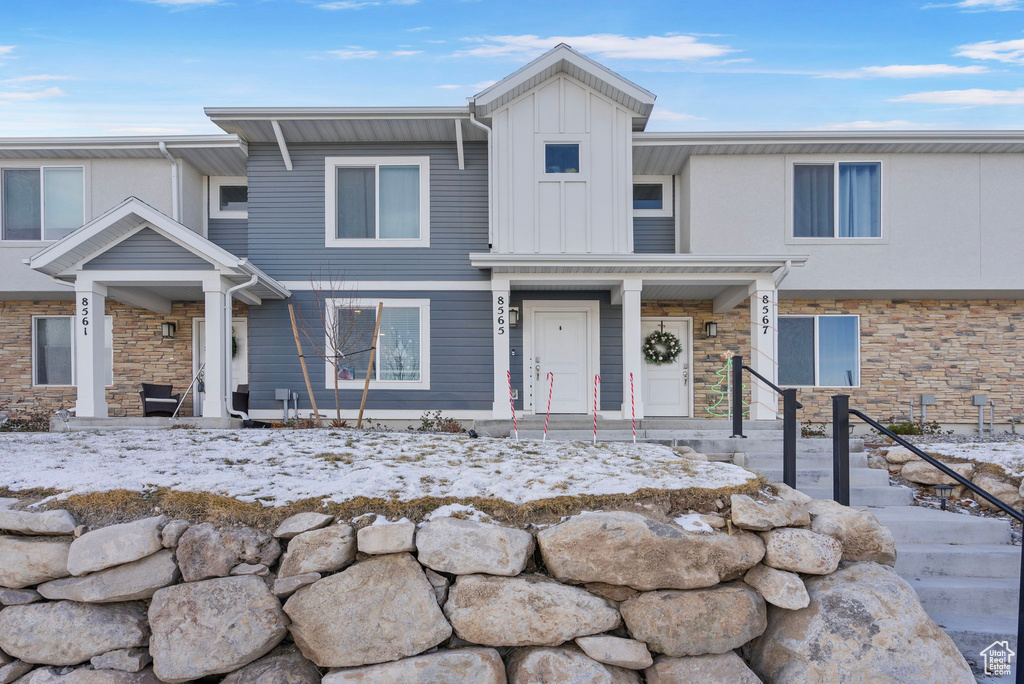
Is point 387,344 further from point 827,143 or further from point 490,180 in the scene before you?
point 827,143

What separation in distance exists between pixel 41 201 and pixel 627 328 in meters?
10.8

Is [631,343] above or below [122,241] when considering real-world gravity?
below

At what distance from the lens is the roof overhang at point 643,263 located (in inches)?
344

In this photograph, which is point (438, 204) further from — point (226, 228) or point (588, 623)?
point (588, 623)

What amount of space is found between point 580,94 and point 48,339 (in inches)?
431

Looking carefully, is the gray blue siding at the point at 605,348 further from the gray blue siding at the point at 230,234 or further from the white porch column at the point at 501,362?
the gray blue siding at the point at 230,234

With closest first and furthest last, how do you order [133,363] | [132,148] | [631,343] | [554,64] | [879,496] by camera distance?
[879,496] → [631,343] → [554,64] → [132,148] → [133,363]

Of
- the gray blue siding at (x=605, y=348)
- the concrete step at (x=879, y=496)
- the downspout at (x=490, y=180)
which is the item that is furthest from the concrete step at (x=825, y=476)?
the downspout at (x=490, y=180)

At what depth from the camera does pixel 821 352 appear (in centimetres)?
1080

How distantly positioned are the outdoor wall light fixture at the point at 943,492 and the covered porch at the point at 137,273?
8.96 meters

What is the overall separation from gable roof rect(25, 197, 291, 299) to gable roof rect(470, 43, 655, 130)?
456 centimetres

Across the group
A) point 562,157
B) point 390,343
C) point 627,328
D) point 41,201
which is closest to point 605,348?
point 627,328

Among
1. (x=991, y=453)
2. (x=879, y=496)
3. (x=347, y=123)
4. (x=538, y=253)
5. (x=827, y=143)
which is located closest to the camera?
(x=879, y=496)

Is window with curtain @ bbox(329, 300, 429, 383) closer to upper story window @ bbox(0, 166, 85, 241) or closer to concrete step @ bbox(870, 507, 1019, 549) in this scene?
upper story window @ bbox(0, 166, 85, 241)
